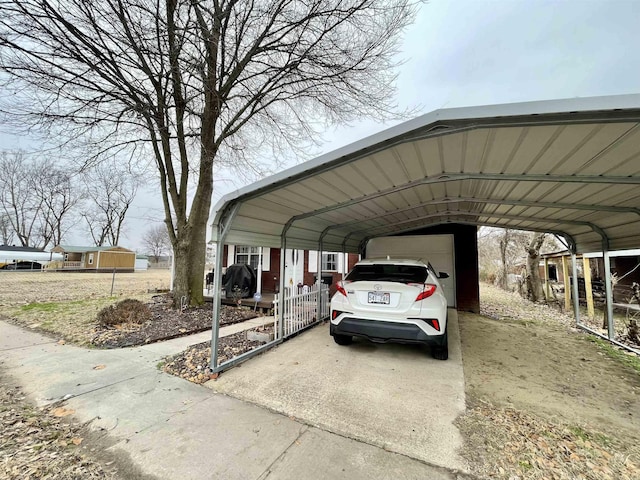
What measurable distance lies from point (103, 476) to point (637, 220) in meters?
8.10

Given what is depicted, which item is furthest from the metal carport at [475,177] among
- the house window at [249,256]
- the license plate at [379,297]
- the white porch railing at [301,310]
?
the house window at [249,256]

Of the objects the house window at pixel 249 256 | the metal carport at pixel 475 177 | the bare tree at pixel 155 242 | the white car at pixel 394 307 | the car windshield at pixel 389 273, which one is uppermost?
the bare tree at pixel 155 242

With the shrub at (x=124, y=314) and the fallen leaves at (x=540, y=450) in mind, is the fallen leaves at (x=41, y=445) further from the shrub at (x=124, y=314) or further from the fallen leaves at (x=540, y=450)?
the shrub at (x=124, y=314)

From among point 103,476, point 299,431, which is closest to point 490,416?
point 299,431

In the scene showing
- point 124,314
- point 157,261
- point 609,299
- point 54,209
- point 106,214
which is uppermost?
point 54,209

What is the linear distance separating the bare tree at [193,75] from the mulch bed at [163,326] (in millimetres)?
755

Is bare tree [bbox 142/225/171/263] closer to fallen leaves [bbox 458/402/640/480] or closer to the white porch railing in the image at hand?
the white porch railing

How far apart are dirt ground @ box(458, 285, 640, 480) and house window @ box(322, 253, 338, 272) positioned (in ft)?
19.7

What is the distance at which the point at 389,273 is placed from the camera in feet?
14.4

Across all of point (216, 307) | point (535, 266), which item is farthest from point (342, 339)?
point (535, 266)

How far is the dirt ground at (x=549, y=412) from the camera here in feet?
6.93

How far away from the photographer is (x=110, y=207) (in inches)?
1425

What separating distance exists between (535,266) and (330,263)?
32.0ft

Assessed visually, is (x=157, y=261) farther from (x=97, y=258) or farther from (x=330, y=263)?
(x=330, y=263)
